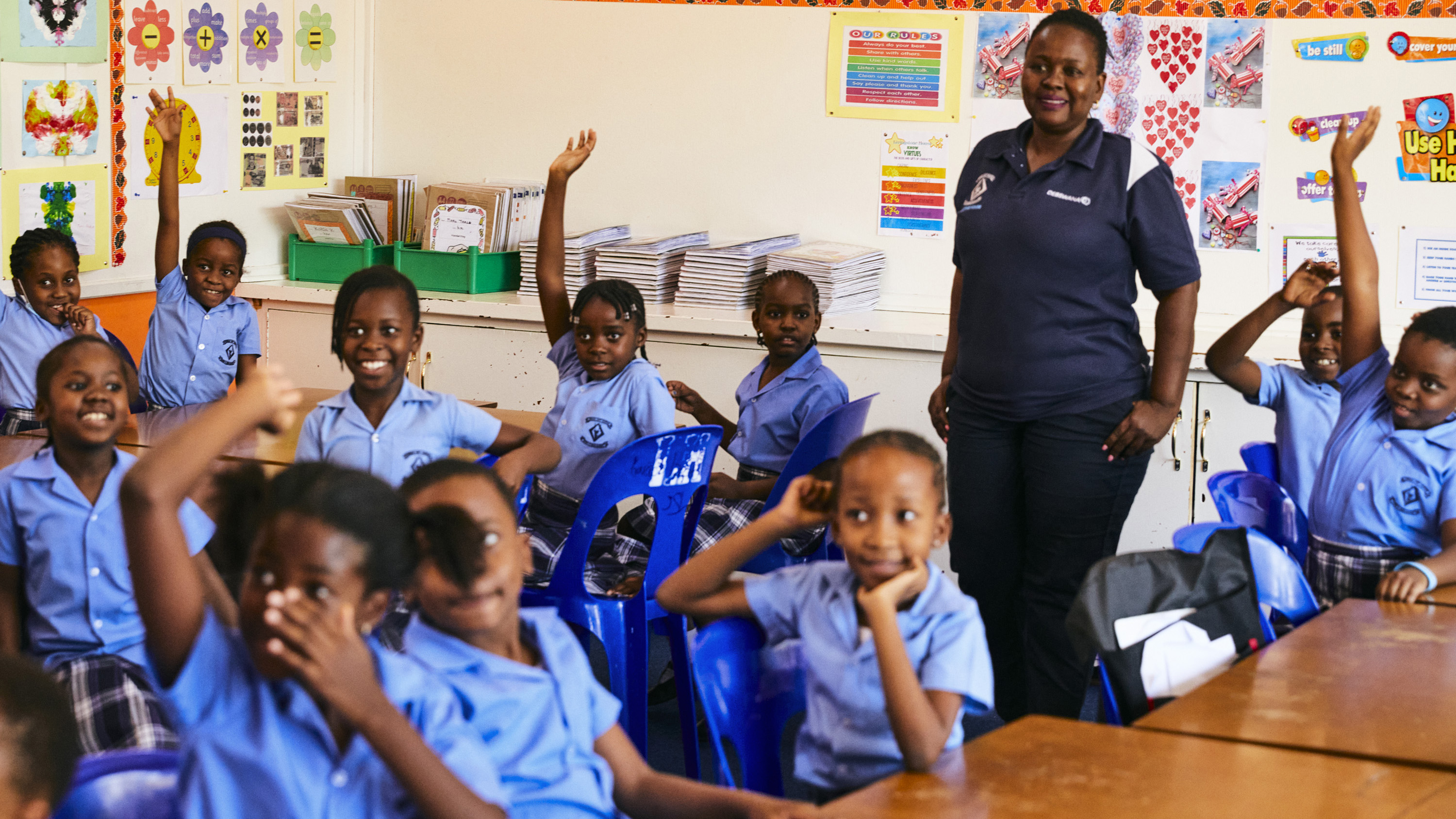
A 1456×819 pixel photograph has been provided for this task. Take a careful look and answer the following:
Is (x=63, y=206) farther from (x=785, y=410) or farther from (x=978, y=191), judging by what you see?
(x=978, y=191)

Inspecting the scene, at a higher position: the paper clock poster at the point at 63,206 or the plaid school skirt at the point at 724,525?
the paper clock poster at the point at 63,206

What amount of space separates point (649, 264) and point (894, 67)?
3.30 feet

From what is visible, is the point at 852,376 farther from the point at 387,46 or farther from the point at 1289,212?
the point at 387,46

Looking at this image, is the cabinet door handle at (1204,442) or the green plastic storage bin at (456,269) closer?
the cabinet door handle at (1204,442)

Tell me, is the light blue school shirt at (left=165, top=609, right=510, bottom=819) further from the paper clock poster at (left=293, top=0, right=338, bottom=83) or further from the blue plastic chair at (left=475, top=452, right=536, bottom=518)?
the paper clock poster at (left=293, top=0, right=338, bottom=83)

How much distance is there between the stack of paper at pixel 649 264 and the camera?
4.33 metres

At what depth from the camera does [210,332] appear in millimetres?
3783

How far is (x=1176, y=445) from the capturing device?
390 cm

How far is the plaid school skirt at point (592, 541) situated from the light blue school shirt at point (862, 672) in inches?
43.0

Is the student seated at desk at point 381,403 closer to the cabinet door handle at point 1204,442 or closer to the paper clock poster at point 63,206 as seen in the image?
the paper clock poster at point 63,206

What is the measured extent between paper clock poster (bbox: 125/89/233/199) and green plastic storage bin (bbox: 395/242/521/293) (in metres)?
0.61

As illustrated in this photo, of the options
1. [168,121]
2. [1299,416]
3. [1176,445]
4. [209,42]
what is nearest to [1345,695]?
[1299,416]

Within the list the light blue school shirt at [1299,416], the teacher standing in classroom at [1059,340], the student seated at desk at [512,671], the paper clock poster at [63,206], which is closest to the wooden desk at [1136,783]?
the student seated at desk at [512,671]

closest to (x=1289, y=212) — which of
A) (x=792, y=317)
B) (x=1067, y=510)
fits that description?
(x=792, y=317)
